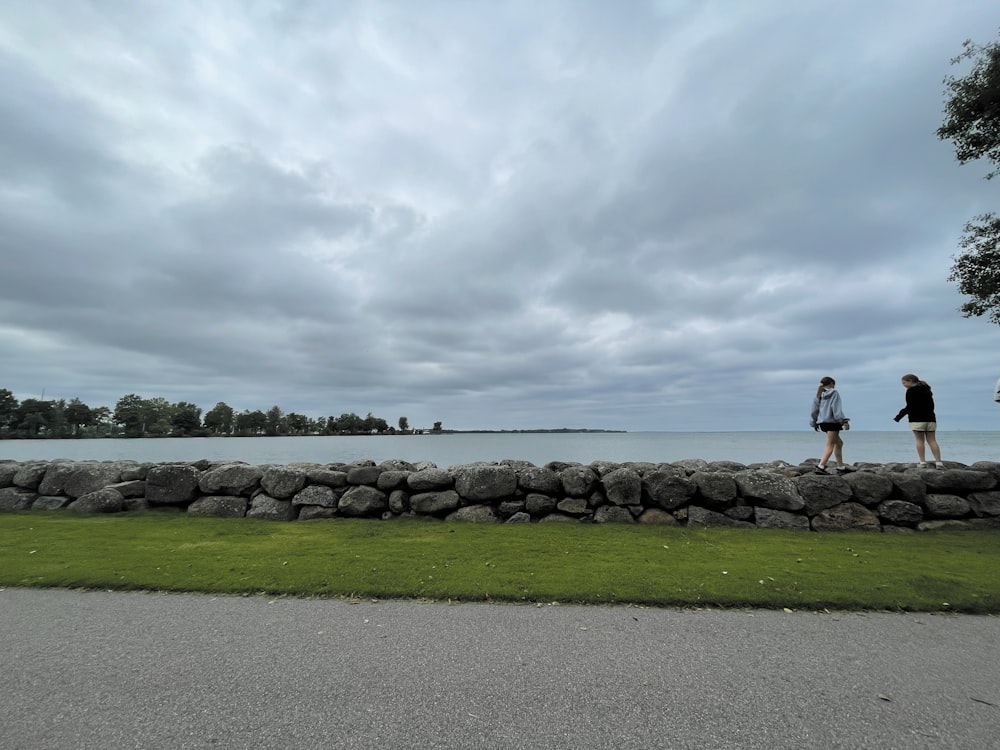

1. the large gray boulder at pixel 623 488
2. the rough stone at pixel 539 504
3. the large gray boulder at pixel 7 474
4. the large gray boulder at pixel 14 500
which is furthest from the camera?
the large gray boulder at pixel 7 474

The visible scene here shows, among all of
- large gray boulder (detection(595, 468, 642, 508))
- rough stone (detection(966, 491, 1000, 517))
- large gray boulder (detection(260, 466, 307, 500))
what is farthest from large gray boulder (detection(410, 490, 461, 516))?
rough stone (detection(966, 491, 1000, 517))

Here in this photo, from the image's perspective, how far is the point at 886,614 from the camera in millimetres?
4730

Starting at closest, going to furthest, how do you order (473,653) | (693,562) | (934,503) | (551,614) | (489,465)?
(473,653), (551,614), (693,562), (934,503), (489,465)

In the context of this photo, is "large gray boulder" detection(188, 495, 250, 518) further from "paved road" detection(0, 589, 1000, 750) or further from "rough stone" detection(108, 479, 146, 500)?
"paved road" detection(0, 589, 1000, 750)

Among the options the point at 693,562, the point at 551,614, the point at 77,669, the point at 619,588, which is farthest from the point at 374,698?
the point at 693,562

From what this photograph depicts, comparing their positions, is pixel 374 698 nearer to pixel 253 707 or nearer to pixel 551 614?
pixel 253 707

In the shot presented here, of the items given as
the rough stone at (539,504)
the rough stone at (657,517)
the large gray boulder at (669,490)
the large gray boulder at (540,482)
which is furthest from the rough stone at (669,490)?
the rough stone at (539,504)

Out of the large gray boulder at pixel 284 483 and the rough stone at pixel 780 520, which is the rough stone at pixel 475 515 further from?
the rough stone at pixel 780 520

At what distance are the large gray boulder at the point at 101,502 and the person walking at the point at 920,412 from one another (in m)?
16.2

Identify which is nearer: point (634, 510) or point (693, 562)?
point (693, 562)

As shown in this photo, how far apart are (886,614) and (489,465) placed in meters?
6.40

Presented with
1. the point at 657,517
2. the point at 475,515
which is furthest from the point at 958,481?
the point at 475,515

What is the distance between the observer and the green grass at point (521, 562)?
5.13 metres

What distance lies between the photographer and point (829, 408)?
10.2 m
